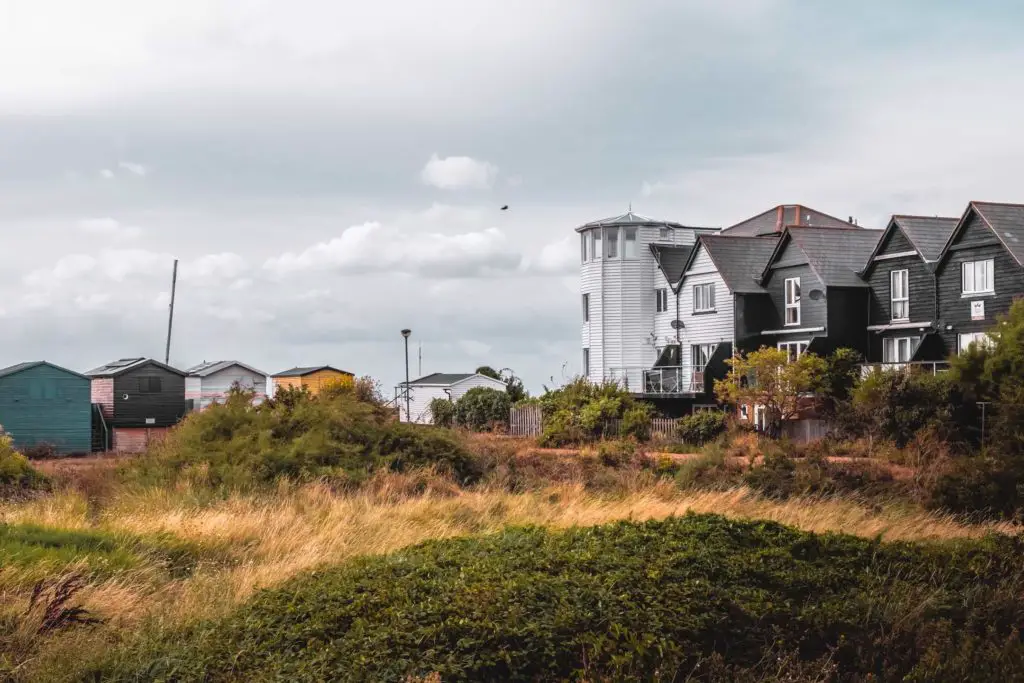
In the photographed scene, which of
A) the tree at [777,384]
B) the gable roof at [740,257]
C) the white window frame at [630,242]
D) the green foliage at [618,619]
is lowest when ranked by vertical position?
the green foliage at [618,619]

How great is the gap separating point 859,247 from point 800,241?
2959 millimetres

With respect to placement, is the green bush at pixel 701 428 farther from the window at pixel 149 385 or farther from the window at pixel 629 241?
the window at pixel 149 385

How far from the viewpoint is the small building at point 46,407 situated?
1936 inches

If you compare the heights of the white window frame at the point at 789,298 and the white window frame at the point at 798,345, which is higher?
the white window frame at the point at 789,298

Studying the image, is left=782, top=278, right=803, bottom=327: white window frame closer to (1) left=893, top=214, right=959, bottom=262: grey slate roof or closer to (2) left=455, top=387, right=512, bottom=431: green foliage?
(1) left=893, top=214, right=959, bottom=262: grey slate roof

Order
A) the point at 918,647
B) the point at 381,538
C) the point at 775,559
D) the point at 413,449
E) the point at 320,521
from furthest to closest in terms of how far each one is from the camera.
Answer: the point at 413,449, the point at 320,521, the point at 381,538, the point at 775,559, the point at 918,647

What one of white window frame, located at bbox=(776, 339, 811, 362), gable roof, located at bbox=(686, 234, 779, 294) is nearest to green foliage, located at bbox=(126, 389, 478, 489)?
white window frame, located at bbox=(776, 339, 811, 362)

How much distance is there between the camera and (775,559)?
10227 mm

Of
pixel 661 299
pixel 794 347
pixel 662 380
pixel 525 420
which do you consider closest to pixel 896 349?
pixel 794 347

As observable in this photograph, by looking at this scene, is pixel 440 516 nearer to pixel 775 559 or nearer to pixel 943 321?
pixel 775 559

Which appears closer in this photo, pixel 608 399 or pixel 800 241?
pixel 608 399

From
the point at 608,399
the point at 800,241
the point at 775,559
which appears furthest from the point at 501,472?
the point at 800,241

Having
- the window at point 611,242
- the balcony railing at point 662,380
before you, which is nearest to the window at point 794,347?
the balcony railing at point 662,380

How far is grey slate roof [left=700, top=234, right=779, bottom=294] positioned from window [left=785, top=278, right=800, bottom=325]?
132 centimetres
